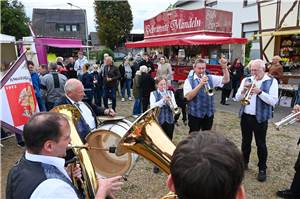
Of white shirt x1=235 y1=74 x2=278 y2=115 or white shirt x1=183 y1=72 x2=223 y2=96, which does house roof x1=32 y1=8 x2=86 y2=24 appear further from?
white shirt x1=235 y1=74 x2=278 y2=115

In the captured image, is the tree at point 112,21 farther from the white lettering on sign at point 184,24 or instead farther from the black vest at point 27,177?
the black vest at point 27,177

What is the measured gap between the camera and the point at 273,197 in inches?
168

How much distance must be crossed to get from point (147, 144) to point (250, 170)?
10.4 ft

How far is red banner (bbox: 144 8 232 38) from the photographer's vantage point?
56.0ft

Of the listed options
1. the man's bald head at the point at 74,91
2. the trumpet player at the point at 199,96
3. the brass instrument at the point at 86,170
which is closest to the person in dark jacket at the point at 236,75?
the trumpet player at the point at 199,96

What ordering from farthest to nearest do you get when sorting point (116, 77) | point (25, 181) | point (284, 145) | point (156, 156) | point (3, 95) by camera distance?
point (116, 77) < point (284, 145) < point (3, 95) < point (156, 156) < point (25, 181)

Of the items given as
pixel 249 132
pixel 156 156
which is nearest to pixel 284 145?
pixel 249 132

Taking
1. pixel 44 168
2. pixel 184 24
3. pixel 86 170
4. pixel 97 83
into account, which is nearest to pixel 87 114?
pixel 86 170

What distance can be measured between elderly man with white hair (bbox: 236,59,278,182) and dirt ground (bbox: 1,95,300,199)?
0.83 ft

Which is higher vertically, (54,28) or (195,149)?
(54,28)

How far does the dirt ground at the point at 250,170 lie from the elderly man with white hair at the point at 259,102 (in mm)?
253

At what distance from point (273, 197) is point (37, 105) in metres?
5.00

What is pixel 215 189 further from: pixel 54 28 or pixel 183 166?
pixel 54 28

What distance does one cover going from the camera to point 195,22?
57.4 ft
